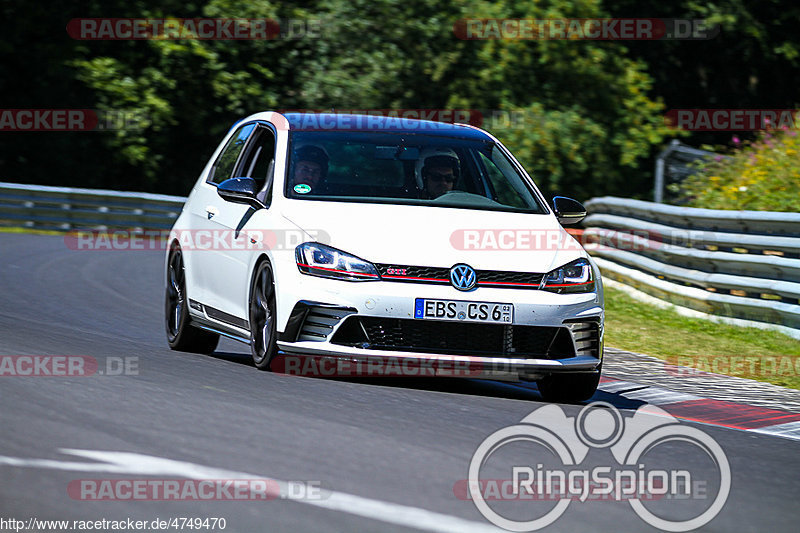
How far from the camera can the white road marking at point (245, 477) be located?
15.9 ft

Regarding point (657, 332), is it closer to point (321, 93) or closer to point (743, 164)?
point (743, 164)

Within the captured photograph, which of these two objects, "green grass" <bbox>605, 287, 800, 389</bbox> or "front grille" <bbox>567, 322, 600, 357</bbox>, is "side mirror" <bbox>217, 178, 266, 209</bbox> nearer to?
"front grille" <bbox>567, 322, 600, 357</bbox>

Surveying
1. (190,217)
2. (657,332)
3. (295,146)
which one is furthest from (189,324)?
(657,332)

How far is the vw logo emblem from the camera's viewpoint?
306 inches

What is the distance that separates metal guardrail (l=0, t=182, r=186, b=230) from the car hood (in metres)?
20.0

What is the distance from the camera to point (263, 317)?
833cm

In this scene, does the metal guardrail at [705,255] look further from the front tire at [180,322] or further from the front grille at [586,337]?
the front tire at [180,322]

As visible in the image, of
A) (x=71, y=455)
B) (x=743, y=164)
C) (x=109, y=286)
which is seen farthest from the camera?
(x=743, y=164)

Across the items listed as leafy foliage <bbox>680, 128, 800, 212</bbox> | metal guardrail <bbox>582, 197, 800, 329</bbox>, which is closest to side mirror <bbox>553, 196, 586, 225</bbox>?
metal guardrail <bbox>582, 197, 800, 329</bbox>

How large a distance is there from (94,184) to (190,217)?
23477 millimetres

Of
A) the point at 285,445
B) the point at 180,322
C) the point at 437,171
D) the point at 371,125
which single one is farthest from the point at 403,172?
the point at 285,445

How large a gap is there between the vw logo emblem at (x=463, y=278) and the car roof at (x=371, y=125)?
5.90ft

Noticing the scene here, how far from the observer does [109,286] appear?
15469 mm

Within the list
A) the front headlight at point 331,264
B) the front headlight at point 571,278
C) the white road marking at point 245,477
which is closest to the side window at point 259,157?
the front headlight at point 331,264
